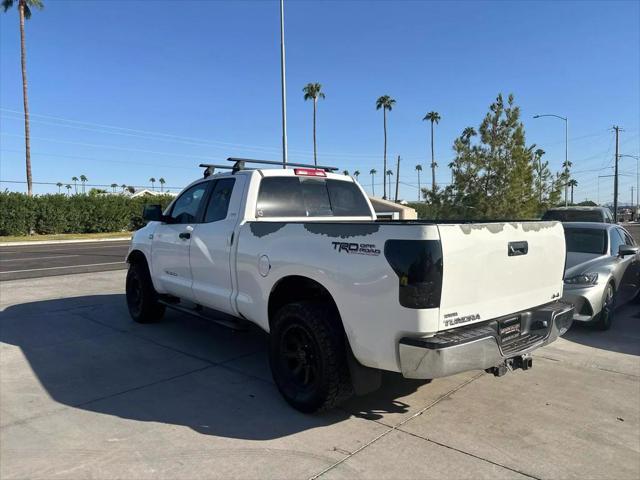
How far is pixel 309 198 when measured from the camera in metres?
5.37

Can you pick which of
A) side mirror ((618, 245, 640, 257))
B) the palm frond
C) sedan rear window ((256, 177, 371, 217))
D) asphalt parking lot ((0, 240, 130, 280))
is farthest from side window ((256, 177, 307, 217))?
the palm frond

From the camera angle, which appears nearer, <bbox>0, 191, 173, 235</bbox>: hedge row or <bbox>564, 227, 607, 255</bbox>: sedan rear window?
<bbox>564, 227, 607, 255</bbox>: sedan rear window

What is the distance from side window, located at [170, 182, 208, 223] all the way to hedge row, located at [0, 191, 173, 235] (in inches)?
1084

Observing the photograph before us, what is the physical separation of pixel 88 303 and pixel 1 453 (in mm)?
5343

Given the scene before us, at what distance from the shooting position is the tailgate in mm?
3197

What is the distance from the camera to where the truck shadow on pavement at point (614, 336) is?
588cm

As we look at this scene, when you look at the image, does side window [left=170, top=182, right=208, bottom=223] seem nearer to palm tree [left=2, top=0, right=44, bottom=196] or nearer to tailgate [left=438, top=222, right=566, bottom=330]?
tailgate [left=438, top=222, right=566, bottom=330]

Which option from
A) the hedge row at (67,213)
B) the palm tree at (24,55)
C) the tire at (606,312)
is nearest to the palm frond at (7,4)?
the palm tree at (24,55)

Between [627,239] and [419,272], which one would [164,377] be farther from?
[627,239]

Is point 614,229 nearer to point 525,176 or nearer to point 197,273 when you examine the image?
point 197,273

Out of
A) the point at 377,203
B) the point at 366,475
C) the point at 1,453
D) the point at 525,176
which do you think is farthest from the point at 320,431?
the point at 377,203

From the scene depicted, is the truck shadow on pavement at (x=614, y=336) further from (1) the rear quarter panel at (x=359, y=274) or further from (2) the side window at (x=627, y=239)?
(1) the rear quarter panel at (x=359, y=274)

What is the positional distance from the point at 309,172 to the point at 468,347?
2.91 metres

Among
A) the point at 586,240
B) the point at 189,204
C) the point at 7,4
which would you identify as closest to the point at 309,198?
the point at 189,204
